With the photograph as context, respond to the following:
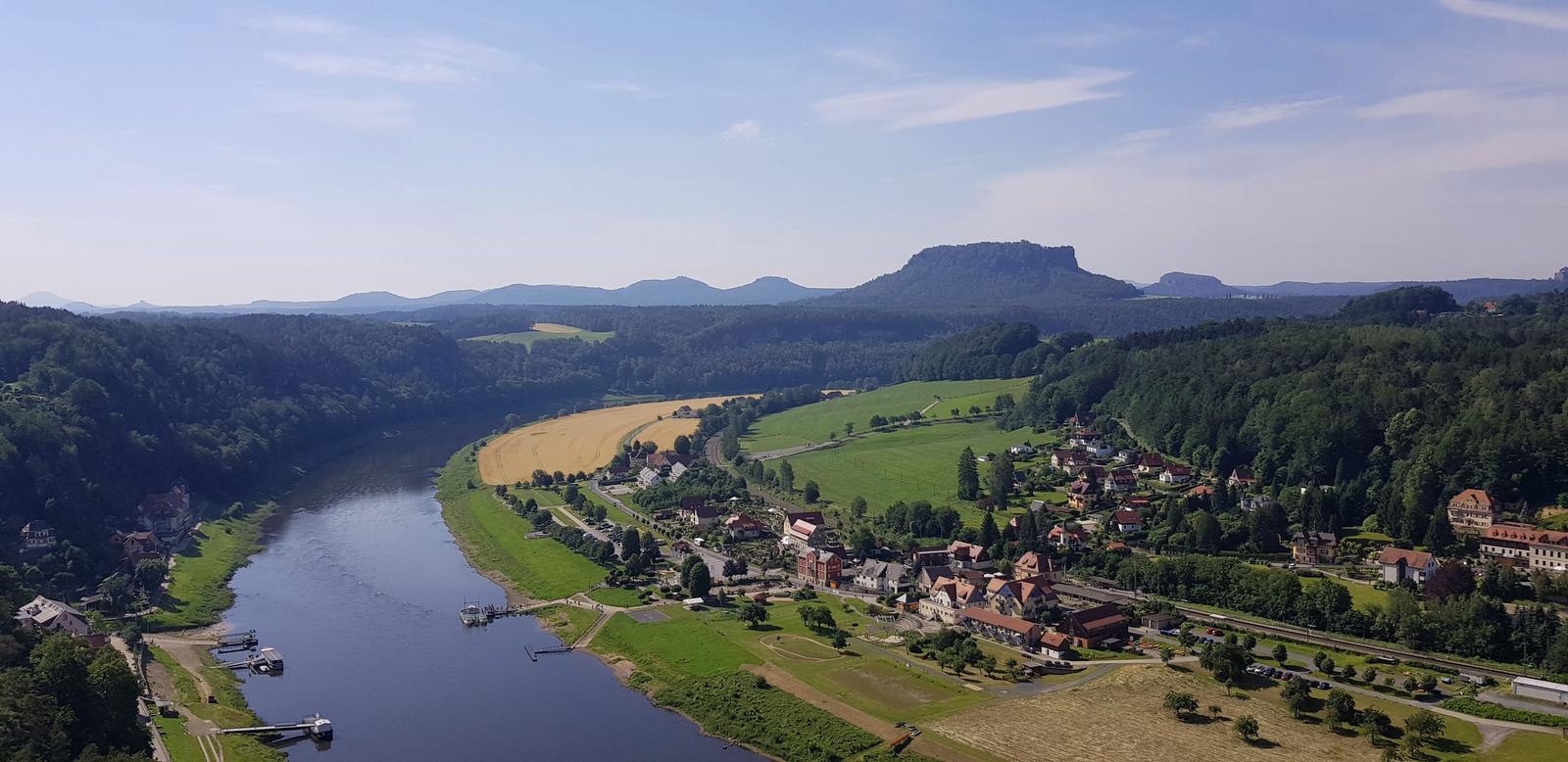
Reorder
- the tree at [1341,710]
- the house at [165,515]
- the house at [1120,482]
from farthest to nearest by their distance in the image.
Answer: the house at [1120,482] → the house at [165,515] → the tree at [1341,710]

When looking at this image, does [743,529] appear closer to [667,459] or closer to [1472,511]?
[667,459]

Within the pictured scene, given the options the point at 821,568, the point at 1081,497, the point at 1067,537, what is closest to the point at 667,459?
the point at 1081,497

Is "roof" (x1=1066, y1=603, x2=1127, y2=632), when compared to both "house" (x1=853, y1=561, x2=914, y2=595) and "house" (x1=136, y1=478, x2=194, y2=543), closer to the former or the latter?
"house" (x1=853, y1=561, x2=914, y2=595)

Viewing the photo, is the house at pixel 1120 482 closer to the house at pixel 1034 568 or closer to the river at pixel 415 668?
the house at pixel 1034 568

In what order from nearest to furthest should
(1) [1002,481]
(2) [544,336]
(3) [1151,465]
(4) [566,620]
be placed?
(4) [566,620] < (1) [1002,481] < (3) [1151,465] < (2) [544,336]

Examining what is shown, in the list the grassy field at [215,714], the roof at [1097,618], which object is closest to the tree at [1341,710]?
the roof at [1097,618]

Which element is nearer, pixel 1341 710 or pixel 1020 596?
pixel 1341 710

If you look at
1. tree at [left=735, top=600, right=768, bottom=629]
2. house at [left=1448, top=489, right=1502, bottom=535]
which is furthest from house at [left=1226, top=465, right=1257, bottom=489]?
tree at [left=735, top=600, right=768, bottom=629]
